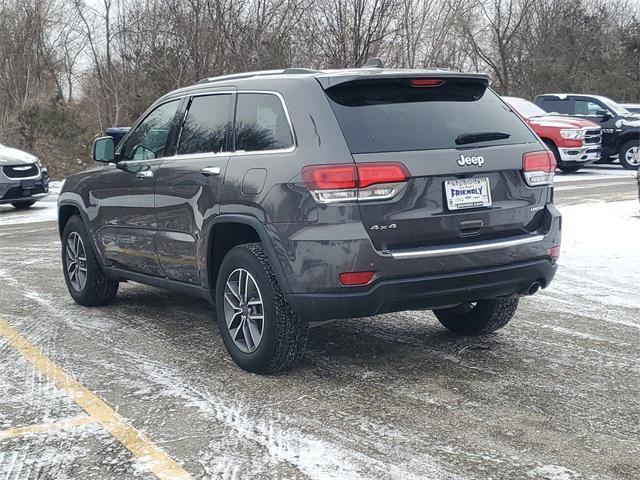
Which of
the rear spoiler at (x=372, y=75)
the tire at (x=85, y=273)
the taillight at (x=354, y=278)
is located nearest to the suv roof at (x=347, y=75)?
the rear spoiler at (x=372, y=75)

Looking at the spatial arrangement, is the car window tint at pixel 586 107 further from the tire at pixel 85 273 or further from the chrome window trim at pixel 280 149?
the chrome window trim at pixel 280 149

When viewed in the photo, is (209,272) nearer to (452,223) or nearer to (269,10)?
(452,223)

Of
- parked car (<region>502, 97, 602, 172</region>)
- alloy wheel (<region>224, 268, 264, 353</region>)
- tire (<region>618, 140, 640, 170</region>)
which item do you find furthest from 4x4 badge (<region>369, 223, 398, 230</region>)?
tire (<region>618, 140, 640, 170</region>)

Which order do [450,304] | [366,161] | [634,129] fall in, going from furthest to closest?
1. [634,129]
2. [450,304]
3. [366,161]

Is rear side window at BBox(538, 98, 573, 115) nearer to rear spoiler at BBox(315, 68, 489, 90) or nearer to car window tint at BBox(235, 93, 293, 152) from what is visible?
rear spoiler at BBox(315, 68, 489, 90)

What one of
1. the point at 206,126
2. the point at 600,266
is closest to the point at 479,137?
the point at 206,126

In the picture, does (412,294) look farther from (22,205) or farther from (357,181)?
(22,205)

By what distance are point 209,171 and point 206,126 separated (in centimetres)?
45

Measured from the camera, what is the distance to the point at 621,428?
12.9 feet

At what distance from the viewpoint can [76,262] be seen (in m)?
6.89

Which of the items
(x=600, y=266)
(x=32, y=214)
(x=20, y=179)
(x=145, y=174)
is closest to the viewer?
(x=145, y=174)

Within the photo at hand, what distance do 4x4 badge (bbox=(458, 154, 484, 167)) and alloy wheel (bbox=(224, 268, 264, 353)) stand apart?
4.35 ft

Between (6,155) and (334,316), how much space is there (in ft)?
38.7

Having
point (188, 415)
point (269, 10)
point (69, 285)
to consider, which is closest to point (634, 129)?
point (269, 10)
